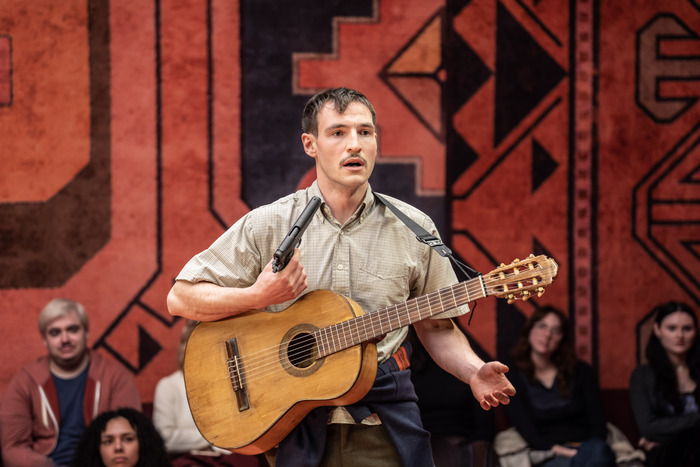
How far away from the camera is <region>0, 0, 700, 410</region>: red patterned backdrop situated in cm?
502

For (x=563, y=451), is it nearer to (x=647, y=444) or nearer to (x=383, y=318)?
(x=647, y=444)

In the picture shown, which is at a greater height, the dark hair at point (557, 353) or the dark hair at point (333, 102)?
the dark hair at point (333, 102)

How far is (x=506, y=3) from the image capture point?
17.3 feet

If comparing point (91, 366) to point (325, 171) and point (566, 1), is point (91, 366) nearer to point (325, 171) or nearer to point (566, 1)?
point (325, 171)

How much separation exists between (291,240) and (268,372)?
405 millimetres

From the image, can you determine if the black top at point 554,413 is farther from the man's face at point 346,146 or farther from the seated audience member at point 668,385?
the man's face at point 346,146

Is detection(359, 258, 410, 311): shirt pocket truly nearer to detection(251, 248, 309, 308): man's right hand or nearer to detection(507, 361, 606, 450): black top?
detection(251, 248, 309, 308): man's right hand

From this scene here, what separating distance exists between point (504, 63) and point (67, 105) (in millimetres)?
2818

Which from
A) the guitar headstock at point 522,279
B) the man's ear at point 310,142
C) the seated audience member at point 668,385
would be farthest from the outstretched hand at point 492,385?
the seated audience member at point 668,385

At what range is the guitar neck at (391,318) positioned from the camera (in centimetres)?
203

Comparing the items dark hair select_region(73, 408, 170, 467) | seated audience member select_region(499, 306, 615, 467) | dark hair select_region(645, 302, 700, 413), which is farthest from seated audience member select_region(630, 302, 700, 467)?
dark hair select_region(73, 408, 170, 467)

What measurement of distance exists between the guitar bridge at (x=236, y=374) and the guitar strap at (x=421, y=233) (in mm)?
589

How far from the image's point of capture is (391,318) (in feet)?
6.79

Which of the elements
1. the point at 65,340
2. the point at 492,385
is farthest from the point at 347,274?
the point at 65,340
